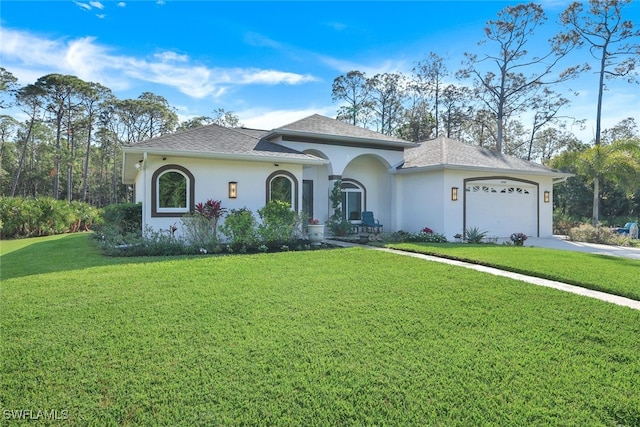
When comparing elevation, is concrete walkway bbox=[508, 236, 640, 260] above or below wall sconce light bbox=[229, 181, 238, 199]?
below

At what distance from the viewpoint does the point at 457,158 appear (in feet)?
50.0

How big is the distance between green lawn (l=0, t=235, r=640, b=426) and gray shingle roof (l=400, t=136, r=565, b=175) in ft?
30.0

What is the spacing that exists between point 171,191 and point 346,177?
25.3 ft

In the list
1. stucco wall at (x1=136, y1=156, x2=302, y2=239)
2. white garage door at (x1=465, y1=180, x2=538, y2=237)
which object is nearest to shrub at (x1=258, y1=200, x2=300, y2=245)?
stucco wall at (x1=136, y1=156, x2=302, y2=239)

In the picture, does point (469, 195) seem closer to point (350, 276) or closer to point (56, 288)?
point (350, 276)

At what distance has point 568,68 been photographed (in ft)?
84.4

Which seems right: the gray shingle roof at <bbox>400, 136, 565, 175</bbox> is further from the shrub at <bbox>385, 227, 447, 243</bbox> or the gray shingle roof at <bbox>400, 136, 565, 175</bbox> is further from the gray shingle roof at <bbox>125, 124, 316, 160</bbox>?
the gray shingle roof at <bbox>125, 124, 316, 160</bbox>

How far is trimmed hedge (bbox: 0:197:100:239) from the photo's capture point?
16.8 metres

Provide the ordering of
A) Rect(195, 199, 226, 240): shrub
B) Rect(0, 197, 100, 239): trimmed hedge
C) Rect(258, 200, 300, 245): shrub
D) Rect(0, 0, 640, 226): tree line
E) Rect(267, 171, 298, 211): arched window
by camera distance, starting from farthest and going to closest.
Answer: Rect(0, 0, 640, 226): tree line, Rect(0, 197, 100, 239): trimmed hedge, Rect(267, 171, 298, 211): arched window, Rect(195, 199, 226, 240): shrub, Rect(258, 200, 300, 245): shrub

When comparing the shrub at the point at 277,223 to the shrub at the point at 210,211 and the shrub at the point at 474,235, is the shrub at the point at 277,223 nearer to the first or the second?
the shrub at the point at 210,211

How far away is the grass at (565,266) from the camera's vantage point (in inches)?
256

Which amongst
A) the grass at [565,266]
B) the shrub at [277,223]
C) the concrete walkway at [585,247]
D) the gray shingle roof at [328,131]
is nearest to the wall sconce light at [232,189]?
the shrub at [277,223]

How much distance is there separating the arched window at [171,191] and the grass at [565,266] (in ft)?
21.9

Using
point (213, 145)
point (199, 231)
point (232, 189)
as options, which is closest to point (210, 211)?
point (199, 231)
